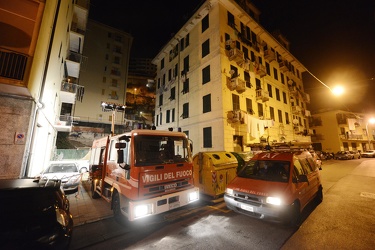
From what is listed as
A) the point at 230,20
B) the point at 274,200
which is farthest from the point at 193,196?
the point at 230,20

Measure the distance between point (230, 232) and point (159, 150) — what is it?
318cm

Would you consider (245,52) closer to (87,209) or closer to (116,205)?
(116,205)

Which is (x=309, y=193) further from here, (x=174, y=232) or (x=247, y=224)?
(x=174, y=232)

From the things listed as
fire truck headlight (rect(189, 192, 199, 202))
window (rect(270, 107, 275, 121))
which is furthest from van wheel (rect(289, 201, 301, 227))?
window (rect(270, 107, 275, 121))

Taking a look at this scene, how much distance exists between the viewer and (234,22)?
62.6 ft

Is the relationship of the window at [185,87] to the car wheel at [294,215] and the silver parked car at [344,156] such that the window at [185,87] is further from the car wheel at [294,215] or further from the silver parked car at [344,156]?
the silver parked car at [344,156]

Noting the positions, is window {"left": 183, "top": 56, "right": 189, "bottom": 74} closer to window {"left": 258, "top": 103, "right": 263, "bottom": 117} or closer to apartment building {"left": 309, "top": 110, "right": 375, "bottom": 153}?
window {"left": 258, "top": 103, "right": 263, "bottom": 117}

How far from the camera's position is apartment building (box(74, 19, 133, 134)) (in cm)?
3419

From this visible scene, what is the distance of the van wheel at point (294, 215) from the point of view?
462 centimetres

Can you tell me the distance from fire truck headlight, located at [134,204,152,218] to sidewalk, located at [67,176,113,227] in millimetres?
2398

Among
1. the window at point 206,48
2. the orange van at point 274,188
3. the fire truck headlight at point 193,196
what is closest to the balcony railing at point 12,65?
the fire truck headlight at point 193,196

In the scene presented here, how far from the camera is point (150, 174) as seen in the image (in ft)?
16.1

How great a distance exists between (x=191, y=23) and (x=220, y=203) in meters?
20.6

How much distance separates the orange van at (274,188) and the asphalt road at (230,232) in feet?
1.48
